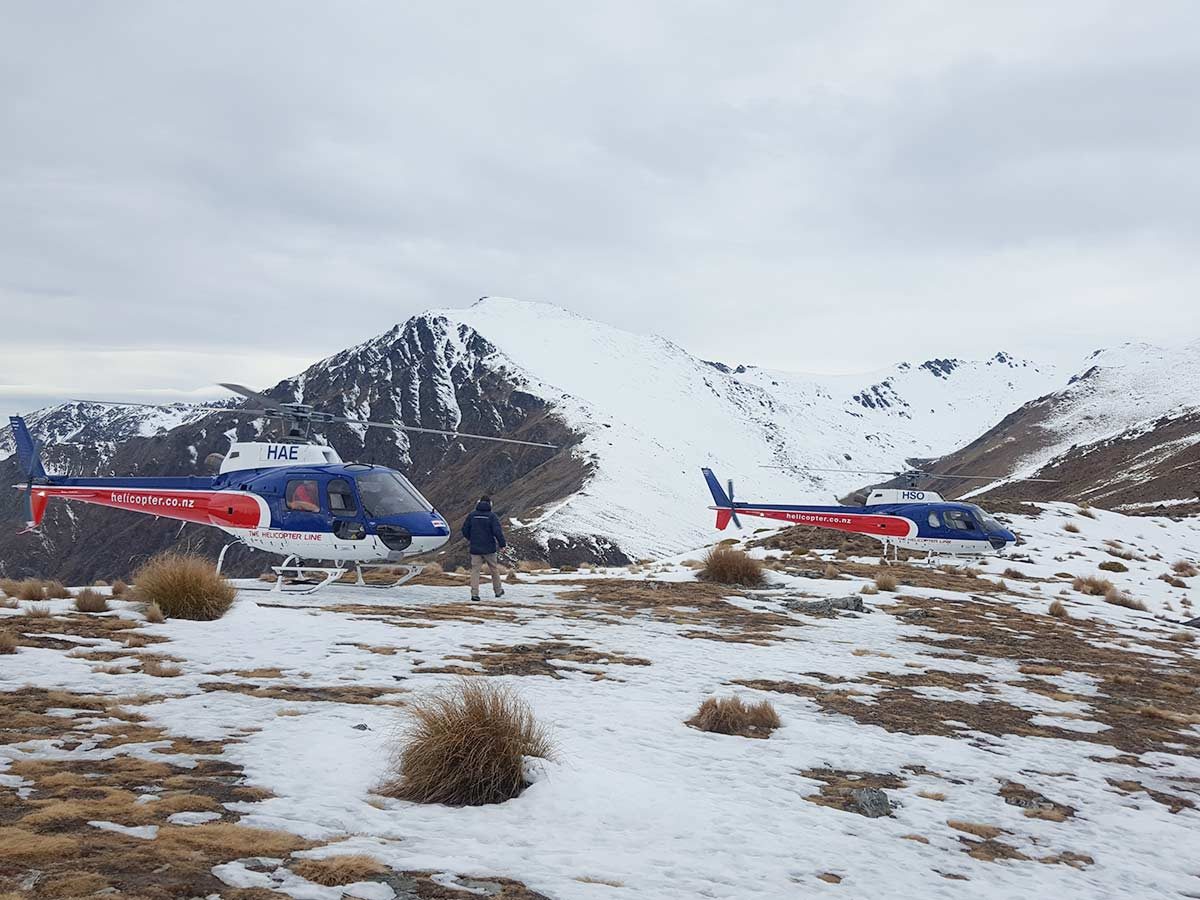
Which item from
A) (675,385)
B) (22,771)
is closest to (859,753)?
(22,771)

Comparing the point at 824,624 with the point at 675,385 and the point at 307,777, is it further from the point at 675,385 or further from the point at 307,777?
the point at 675,385

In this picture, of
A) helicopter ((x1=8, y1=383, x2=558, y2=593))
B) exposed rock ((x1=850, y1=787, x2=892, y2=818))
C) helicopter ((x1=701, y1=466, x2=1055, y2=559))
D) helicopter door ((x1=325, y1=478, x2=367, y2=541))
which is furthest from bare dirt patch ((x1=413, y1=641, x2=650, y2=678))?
helicopter ((x1=701, y1=466, x2=1055, y2=559))

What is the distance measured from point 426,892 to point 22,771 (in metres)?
2.93

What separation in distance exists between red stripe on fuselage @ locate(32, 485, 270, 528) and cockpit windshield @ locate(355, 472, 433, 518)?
2054mm

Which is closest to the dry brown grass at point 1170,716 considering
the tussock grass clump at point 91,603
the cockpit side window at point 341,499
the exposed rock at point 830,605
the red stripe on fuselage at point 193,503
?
the exposed rock at point 830,605

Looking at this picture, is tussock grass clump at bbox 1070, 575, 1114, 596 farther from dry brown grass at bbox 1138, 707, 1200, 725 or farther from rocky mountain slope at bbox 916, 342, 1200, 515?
rocky mountain slope at bbox 916, 342, 1200, 515

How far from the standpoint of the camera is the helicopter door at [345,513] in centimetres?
1592

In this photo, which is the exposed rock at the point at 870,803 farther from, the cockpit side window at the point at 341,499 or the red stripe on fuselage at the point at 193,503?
the red stripe on fuselage at the point at 193,503

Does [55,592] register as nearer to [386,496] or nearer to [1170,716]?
[386,496]

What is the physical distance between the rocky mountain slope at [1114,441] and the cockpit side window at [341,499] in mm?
37628

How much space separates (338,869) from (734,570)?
15027 millimetres

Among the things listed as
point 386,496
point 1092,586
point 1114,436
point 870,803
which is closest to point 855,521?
point 1092,586

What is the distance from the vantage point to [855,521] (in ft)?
86.7

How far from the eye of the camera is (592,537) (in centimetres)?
8319
